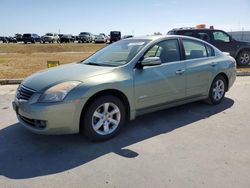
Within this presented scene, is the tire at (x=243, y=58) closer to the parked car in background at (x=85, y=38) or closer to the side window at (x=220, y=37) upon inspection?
the side window at (x=220, y=37)

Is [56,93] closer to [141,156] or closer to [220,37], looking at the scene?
[141,156]

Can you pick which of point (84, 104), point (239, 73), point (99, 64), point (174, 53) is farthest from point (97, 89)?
point (239, 73)

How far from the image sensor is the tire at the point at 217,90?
5.89 m

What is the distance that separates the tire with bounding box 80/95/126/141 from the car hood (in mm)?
413

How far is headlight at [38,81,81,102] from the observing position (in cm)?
378

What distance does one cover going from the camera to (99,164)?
349cm

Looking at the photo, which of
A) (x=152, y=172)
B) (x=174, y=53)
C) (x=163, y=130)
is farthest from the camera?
(x=174, y=53)

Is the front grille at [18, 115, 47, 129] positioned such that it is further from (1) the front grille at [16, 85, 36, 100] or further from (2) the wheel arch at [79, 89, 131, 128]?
(2) the wheel arch at [79, 89, 131, 128]

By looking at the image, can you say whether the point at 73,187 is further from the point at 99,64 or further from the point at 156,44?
the point at 156,44

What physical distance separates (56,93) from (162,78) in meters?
1.83

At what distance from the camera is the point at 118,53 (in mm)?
5031

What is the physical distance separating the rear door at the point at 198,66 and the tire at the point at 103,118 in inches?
63.8

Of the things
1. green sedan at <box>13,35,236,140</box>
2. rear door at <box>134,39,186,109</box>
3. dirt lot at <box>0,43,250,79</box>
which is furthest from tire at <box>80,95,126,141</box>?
dirt lot at <box>0,43,250,79</box>

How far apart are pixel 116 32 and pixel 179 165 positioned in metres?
42.4
